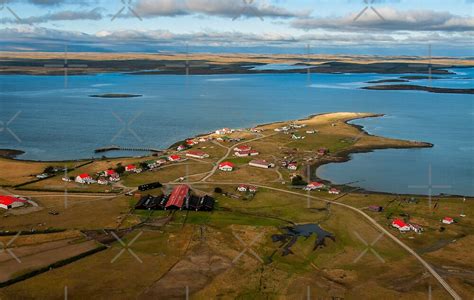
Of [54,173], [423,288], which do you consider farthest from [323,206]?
[54,173]

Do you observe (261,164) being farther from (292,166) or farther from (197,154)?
(197,154)

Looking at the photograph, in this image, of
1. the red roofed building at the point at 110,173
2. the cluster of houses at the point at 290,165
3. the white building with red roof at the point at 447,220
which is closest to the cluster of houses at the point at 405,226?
the white building with red roof at the point at 447,220

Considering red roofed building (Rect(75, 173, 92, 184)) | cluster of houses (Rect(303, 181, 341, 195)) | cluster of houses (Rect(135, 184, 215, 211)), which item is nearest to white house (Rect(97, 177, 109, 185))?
red roofed building (Rect(75, 173, 92, 184))

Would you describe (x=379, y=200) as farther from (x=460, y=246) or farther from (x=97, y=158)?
(x=97, y=158)

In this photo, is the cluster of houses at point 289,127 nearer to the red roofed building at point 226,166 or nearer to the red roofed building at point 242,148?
the red roofed building at point 242,148

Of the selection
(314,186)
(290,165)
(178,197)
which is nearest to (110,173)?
(178,197)

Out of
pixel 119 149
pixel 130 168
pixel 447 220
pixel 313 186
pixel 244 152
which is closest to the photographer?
pixel 447 220

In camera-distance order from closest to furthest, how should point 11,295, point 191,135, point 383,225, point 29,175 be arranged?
point 11,295 < point 383,225 < point 29,175 < point 191,135

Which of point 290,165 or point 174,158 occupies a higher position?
point 174,158
